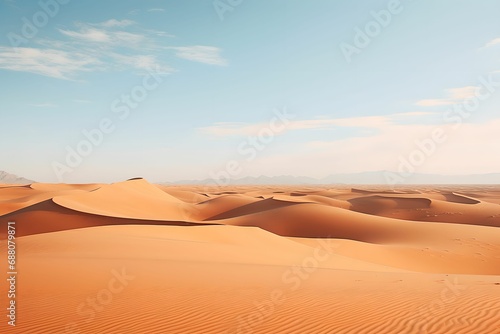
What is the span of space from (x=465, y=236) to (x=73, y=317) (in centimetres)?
2632

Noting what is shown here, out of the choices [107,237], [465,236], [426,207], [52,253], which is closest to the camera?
[52,253]

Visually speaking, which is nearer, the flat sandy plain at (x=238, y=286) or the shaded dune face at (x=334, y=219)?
the flat sandy plain at (x=238, y=286)

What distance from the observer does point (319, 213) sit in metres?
35.4

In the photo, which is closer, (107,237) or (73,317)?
(73,317)

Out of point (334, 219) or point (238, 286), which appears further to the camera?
point (334, 219)

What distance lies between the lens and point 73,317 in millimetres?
7332

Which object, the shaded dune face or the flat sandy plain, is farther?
the shaded dune face

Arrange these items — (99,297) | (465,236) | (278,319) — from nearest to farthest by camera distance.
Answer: (278,319)
(99,297)
(465,236)

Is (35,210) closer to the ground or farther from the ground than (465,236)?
farther from the ground

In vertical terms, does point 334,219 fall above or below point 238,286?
below

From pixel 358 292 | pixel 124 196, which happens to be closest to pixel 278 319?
pixel 358 292

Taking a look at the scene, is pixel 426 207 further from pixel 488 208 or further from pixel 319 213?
pixel 319 213

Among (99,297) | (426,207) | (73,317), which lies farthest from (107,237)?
(426,207)

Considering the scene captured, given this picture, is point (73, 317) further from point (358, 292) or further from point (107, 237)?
point (107, 237)
